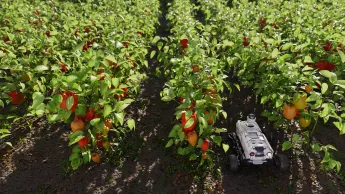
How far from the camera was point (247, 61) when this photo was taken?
5.70 meters

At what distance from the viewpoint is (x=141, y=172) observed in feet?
19.1

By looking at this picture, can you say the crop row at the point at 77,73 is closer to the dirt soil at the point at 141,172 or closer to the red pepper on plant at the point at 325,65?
the dirt soil at the point at 141,172

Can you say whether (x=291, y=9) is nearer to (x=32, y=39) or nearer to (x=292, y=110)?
(x=292, y=110)

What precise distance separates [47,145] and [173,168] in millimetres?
3011

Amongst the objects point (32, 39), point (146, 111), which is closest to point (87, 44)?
point (32, 39)

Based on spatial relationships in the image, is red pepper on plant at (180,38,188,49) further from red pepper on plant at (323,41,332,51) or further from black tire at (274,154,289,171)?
black tire at (274,154,289,171)

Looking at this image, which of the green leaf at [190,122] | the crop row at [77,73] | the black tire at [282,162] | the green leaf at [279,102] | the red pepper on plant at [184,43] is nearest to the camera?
the green leaf at [190,122]

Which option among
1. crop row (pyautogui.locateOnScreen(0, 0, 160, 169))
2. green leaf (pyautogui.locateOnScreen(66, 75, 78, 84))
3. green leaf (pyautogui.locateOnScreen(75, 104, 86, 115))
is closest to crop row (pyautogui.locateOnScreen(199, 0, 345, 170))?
crop row (pyautogui.locateOnScreen(0, 0, 160, 169))

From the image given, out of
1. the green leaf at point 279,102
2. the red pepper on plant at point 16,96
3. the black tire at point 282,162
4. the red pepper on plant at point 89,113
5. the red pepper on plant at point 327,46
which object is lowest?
the black tire at point 282,162

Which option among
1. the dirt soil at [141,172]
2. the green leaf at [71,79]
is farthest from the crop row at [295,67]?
the green leaf at [71,79]

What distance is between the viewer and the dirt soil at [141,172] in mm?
5434

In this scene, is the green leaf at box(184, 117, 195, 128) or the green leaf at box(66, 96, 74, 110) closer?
the green leaf at box(66, 96, 74, 110)

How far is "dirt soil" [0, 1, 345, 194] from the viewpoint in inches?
214

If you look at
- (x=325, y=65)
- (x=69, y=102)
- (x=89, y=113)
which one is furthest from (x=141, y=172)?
(x=325, y=65)
